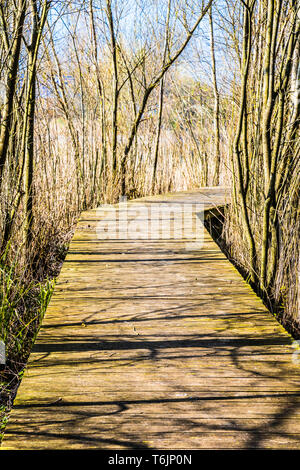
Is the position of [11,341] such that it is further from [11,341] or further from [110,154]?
[110,154]

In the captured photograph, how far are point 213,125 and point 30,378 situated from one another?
5.89 meters

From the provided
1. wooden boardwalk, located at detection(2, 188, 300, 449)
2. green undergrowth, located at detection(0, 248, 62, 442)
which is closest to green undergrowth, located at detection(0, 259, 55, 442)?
green undergrowth, located at detection(0, 248, 62, 442)

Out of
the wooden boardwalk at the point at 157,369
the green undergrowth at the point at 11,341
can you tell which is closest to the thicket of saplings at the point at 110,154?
the green undergrowth at the point at 11,341

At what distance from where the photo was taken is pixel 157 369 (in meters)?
1.74

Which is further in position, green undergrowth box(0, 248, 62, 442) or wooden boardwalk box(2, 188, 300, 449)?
green undergrowth box(0, 248, 62, 442)

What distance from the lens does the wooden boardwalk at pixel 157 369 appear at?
141 centimetres

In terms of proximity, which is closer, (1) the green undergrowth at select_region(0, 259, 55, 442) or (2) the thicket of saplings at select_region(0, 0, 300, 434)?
(1) the green undergrowth at select_region(0, 259, 55, 442)

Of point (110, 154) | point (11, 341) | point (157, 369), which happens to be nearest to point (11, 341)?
point (11, 341)

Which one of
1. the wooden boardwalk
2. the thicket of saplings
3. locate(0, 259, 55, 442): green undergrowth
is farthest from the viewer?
the thicket of saplings

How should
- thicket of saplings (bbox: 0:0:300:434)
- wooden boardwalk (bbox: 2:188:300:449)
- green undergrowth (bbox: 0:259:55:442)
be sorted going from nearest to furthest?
wooden boardwalk (bbox: 2:188:300:449) → green undergrowth (bbox: 0:259:55:442) → thicket of saplings (bbox: 0:0:300:434)

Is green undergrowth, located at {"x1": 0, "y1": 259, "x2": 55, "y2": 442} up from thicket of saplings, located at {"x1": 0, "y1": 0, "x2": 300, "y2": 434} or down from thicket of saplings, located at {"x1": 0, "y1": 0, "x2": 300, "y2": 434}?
Result: down

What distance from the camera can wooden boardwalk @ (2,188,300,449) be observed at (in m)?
1.41

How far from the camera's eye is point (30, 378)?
66.6 inches

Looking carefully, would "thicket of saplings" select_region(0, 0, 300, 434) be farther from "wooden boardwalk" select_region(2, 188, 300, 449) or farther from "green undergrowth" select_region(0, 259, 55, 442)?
"wooden boardwalk" select_region(2, 188, 300, 449)
